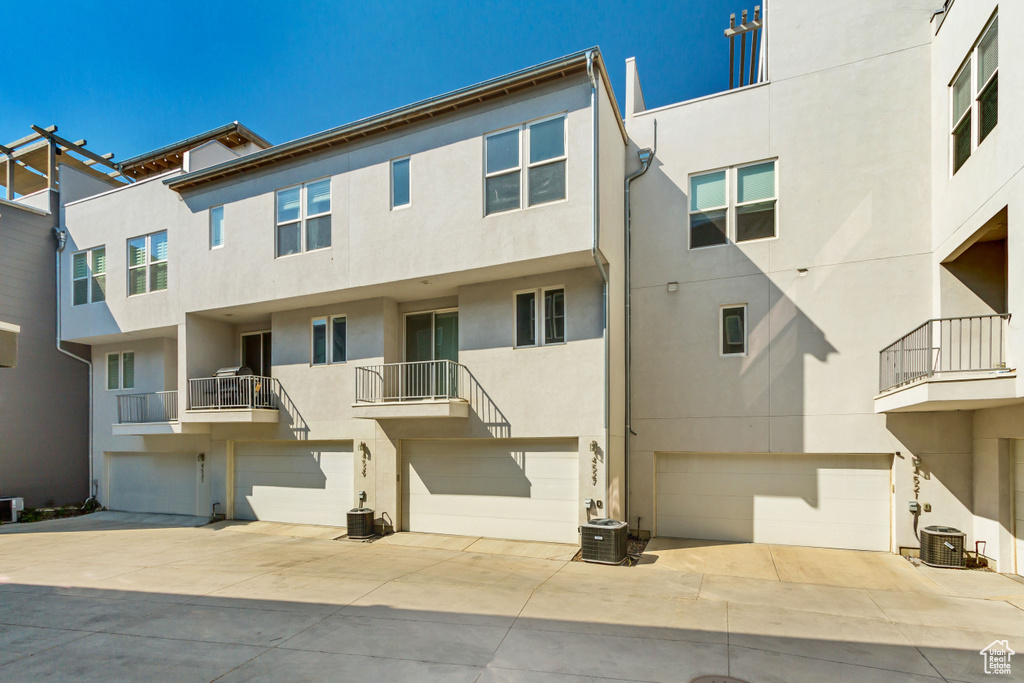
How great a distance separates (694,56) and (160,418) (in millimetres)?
16521

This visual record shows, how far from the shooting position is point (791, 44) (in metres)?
11.0

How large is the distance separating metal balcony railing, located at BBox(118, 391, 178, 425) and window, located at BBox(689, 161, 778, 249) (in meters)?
13.6

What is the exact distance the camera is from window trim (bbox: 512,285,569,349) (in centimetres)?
1099

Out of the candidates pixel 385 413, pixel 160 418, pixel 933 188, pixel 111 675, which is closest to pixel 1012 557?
pixel 933 188

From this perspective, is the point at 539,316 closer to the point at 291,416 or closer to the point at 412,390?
the point at 412,390

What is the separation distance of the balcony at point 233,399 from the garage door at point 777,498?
9.07 metres

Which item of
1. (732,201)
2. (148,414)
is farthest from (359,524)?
(732,201)

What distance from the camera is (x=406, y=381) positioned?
12.6m

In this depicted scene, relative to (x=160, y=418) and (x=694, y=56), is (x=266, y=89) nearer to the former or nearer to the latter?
(x=160, y=418)

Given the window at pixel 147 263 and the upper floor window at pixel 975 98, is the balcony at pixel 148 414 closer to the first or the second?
the window at pixel 147 263

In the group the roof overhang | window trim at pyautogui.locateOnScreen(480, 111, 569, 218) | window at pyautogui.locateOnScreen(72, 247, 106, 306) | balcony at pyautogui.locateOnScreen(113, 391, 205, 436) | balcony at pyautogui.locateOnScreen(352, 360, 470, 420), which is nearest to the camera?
the roof overhang

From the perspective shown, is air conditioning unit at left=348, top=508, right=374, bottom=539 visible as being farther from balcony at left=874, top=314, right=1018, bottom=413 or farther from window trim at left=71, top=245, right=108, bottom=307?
window trim at left=71, top=245, right=108, bottom=307

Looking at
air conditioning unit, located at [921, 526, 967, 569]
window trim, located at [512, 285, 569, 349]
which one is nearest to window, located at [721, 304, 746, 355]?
window trim, located at [512, 285, 569, 349]

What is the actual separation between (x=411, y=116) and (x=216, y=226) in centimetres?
620
